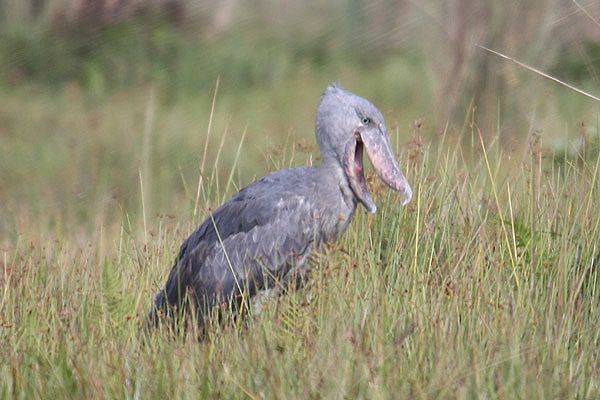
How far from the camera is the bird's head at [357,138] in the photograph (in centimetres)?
349

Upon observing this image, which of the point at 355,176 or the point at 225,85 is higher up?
the point at 355,176

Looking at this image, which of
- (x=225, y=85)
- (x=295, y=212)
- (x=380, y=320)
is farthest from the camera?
(x=225, y=85)

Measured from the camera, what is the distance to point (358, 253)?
340cm

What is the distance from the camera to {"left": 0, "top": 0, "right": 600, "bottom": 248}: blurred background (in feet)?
20.3

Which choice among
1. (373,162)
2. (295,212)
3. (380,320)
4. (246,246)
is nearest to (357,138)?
(373,162)

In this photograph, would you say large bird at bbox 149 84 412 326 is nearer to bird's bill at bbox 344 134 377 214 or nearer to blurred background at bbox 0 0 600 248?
bird's bill at bbox 344 134 377 214

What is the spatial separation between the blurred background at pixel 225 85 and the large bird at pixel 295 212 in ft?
1.97

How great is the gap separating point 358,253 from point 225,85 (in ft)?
19.2

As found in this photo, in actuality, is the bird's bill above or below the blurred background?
above

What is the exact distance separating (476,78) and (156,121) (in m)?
2.96

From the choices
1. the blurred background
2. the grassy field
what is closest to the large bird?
the grassy field

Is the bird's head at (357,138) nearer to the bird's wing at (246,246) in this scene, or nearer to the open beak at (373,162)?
the open beak at (373,162)

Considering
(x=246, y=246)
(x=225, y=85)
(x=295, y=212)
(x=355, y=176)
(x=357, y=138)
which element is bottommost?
(x=225, y=85)

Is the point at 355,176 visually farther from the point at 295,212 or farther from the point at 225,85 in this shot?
the point at 225,85
